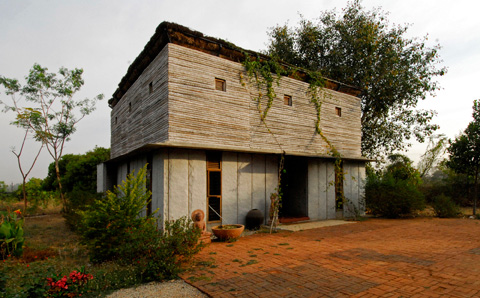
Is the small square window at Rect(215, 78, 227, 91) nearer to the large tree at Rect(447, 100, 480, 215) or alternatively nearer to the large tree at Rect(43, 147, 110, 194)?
the large tree at Rect(43, 147, 110, 194)

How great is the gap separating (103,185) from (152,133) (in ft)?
19.3

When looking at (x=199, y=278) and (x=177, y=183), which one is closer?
(x=199, y=278)

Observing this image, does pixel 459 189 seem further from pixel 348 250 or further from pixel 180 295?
pixel 180 295

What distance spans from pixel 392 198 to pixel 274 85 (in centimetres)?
748

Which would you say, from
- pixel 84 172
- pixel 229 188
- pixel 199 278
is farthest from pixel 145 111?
pixel 84 172

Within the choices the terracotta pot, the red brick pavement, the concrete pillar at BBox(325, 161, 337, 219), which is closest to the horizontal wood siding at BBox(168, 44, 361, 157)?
the concrete pillar at BBox(325, 161, 337, 219)

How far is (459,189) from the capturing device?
17.8 meters

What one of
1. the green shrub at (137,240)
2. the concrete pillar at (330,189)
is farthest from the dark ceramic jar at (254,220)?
the concrete pillar at (330,189)

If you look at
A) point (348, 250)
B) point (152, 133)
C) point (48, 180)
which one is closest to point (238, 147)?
point (152, 133)

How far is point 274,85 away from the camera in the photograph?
11.0 meters

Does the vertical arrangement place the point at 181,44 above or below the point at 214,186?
above

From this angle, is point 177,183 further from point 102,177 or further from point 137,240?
point 102,177

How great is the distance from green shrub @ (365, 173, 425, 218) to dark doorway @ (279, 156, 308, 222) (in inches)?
149

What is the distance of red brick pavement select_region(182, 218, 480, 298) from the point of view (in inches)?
159
